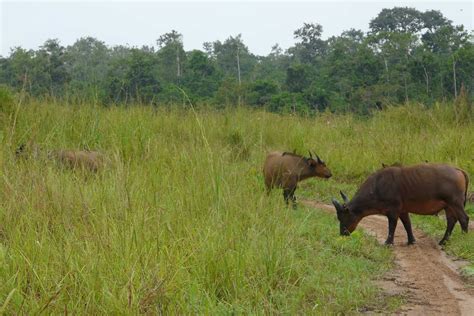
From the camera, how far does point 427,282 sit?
581 cm

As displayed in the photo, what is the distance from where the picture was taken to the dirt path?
4.97 metres

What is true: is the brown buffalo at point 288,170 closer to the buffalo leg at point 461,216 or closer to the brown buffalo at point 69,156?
the buffalo leg at point 461,216

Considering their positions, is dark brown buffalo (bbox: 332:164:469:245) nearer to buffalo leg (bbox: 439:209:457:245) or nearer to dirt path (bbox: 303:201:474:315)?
buffalo leg (bbox: 439:209:457:245)

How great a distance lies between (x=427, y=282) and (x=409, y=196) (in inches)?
96.5

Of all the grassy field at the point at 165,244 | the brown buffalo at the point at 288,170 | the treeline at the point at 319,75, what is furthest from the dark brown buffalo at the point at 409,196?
the treeline at the point at 319,75

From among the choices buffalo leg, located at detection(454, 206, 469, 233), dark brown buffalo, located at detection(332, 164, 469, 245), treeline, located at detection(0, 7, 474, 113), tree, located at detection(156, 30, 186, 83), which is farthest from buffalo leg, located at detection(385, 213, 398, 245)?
tree, located at detection(156, 30, 186, 83)

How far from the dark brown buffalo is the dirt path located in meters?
0.42

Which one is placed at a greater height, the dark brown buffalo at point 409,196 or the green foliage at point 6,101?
the green foliage at point 6,101

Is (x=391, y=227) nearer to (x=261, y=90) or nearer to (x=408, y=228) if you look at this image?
(x=408, y=228)

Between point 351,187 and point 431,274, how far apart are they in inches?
246

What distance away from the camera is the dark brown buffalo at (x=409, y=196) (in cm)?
781

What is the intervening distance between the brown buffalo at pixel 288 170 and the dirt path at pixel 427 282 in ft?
7.38

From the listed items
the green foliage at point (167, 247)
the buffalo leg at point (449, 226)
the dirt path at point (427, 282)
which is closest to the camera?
the green foliage at point (167, 247)

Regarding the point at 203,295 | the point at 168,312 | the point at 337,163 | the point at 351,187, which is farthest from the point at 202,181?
the point at 337,163
